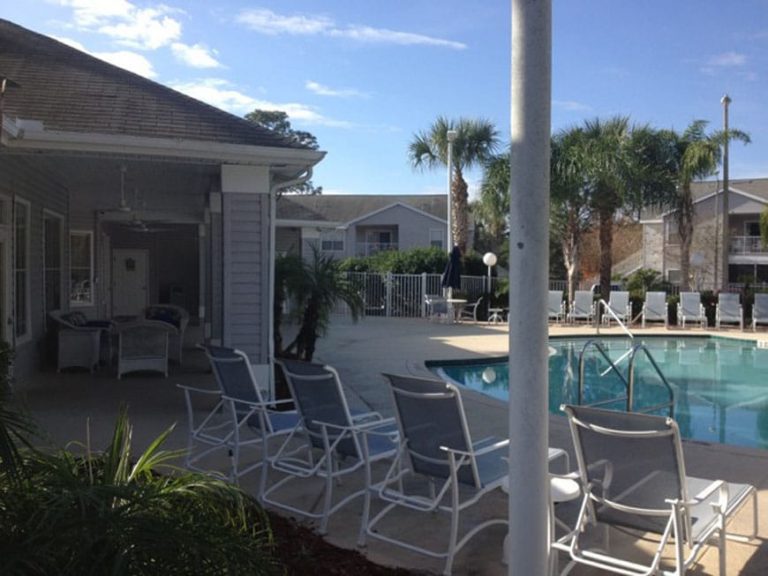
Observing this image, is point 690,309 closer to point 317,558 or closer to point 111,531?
point 317,558

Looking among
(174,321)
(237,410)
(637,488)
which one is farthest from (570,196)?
(637,488)

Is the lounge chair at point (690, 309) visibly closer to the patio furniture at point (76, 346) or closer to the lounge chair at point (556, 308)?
the lounge chair at point (556, 308)

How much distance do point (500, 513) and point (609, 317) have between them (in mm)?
17497

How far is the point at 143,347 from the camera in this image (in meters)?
10.5

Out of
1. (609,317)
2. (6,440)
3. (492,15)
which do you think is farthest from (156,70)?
(609,317)

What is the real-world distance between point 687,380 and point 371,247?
3145 cm

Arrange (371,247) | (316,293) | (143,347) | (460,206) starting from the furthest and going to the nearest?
(371,247)
(460,206)
(316,293)
(143,347)

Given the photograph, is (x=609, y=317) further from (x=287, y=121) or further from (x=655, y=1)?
(x=287, y=121)

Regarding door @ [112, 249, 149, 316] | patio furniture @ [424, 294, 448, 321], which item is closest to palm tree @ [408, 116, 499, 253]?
patio furniture @ [424, 294, 448, 321]

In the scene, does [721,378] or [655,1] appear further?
[721,378]

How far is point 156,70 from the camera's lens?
1141cm

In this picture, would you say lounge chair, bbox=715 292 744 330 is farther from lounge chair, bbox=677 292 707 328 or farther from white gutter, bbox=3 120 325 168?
white gutter, bbox=3 120 325 168

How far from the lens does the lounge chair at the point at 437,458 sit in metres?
4.20

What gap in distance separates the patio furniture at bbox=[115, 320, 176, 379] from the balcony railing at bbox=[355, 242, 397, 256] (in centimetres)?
3268
